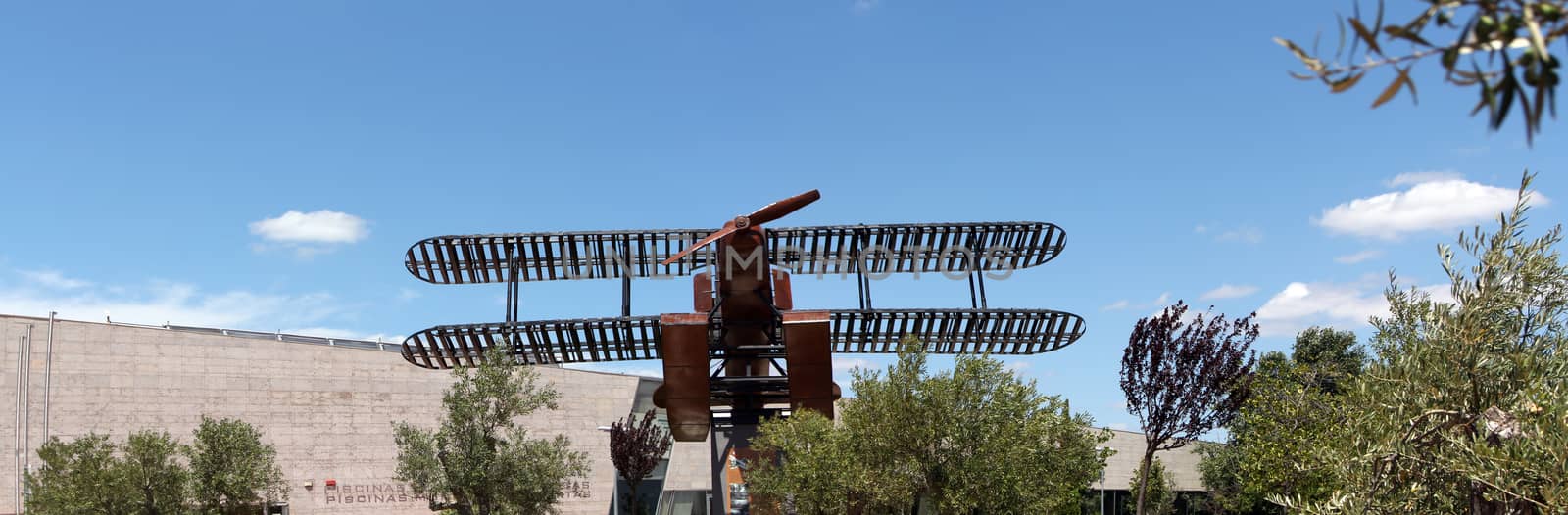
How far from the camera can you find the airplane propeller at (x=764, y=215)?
25.8 metres

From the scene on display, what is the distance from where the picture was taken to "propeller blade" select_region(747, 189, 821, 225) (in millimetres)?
26141

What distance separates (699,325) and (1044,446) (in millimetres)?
7986

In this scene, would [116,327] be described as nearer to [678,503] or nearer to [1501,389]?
[678,503]

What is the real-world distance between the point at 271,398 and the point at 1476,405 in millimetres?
43772

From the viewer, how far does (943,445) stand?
22656mm

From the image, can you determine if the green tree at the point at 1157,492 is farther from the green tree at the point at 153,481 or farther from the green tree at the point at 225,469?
the green tree at the point at 153,481

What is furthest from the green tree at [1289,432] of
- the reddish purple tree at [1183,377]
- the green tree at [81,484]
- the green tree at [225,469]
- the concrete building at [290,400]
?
the green tree at [81,484]

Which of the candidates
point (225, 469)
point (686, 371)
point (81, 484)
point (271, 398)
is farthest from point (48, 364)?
point (686, 371)

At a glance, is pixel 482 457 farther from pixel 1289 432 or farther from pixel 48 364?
pixel 48 364

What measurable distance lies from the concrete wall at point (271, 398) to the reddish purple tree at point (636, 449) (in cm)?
141

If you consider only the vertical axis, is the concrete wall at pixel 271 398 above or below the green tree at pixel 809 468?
above

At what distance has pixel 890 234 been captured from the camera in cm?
2911

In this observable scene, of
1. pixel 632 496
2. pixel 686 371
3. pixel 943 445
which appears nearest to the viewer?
pixel 943 445

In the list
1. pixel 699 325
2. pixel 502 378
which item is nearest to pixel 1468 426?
pixel 699 325
